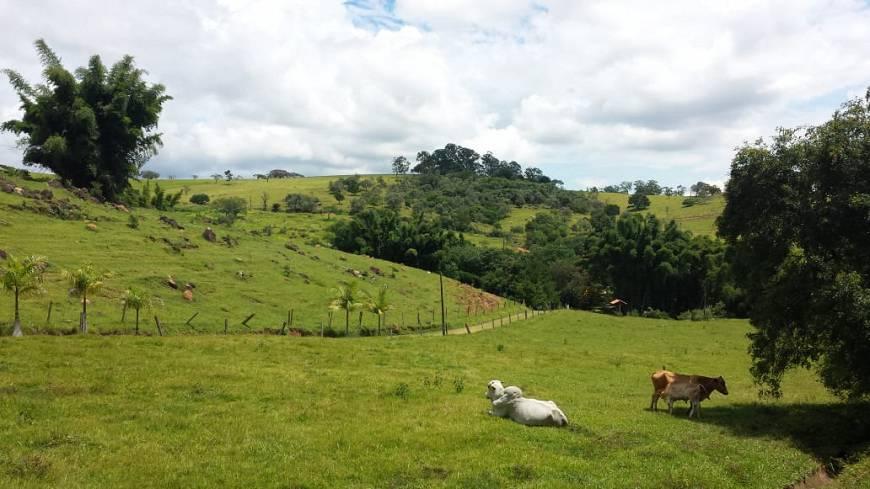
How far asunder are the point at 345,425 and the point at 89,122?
62703 millimetres

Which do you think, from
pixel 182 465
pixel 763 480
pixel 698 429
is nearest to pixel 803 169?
pixel 698 429

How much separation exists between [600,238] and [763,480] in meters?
85.8

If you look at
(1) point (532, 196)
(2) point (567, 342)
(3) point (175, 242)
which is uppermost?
(1) point (532, 196)

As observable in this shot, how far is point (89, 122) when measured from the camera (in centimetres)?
6494

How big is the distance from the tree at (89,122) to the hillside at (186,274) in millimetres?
4104

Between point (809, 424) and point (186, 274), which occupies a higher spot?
point (186, 274)

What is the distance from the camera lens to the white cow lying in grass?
16.9 m

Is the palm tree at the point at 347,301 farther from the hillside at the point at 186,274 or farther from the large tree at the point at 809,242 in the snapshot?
the large tree at the point at 809,242

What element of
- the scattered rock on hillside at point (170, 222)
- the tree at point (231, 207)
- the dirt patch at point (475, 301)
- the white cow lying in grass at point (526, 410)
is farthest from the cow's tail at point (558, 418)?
the tree at point (231, 207)

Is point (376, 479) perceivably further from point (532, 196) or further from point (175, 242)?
point (532, 196)

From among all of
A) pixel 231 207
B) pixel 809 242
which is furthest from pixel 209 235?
pixel 231 207

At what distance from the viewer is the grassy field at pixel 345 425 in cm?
1223

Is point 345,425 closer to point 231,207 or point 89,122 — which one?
point 89,122

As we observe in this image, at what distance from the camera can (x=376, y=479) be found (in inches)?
472
